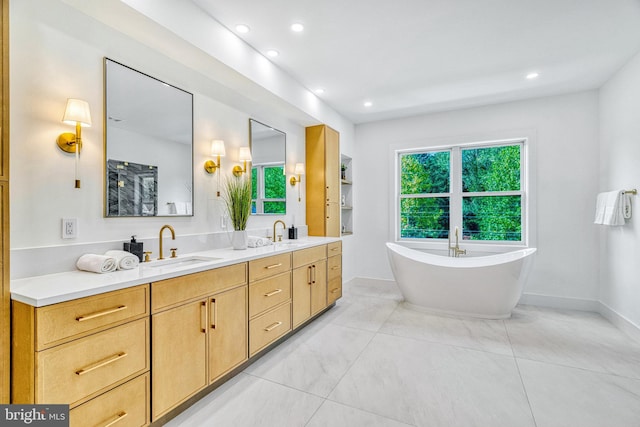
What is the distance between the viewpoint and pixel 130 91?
2178 millimetres

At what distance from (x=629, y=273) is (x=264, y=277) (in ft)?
11.3

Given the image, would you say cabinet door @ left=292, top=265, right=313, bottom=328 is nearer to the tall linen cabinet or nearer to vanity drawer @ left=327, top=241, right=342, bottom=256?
vanity drawer @ left=327, top=241, right=342, bottom=256

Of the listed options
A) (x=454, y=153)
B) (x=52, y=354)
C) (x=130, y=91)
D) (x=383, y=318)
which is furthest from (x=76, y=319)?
(x=454, y=153)

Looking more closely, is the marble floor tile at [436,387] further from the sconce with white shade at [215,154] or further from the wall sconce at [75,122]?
the wall sconce at [75,122]

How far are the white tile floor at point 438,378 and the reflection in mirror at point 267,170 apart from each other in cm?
138

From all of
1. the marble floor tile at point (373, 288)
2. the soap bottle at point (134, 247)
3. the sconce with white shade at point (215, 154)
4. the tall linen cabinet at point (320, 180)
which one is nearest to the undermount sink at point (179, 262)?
the soap bottle at point (134, 247)

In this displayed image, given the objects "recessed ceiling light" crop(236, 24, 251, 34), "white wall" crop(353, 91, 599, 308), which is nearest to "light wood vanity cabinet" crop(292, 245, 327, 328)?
"recessed ceiling light" crop(236, 24, 251, 34)

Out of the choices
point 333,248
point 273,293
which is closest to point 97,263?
point 273,293

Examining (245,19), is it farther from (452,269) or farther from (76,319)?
(452,269)

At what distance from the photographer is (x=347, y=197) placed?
198 inches

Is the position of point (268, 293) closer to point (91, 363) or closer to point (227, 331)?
point (227, 331)

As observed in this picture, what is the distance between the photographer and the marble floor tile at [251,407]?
178cm

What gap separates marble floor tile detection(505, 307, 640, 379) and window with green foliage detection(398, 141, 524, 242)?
3.74 feet

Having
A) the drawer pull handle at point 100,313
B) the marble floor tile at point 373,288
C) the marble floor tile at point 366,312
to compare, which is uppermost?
the drawer pull handle at point 100,313
